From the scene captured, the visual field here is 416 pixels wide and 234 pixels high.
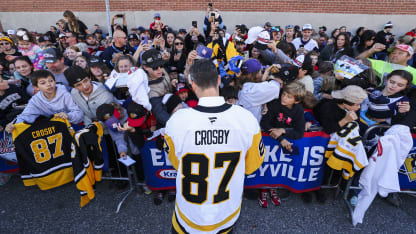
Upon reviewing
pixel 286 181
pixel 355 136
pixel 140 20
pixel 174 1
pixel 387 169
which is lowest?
pixel 286 181

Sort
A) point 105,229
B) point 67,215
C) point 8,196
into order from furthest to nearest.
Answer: point 8,196, point 67,215, point 105,229

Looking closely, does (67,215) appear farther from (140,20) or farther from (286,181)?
(140,20)

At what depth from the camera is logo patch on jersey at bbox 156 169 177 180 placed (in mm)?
3236

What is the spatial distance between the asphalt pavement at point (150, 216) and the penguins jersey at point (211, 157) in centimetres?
139

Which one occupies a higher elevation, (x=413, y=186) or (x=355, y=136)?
(x=355, y=136)

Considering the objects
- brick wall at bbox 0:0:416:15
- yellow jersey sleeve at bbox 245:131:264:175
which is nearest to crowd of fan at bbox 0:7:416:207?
yellow jersey sleeve at bbox 245:131:264:175

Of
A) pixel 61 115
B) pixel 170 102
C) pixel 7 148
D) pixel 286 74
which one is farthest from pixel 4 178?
pixel 286 74

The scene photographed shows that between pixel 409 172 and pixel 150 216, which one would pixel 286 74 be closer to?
pixel 409 172

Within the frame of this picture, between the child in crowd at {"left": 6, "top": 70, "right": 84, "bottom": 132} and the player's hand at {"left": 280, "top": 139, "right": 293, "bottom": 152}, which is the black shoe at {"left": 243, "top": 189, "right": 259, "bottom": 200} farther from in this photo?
the child in crowd at {"left": 6, "top": 70, "right": 84, "bottom": 132}

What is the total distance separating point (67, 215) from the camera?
124 inches

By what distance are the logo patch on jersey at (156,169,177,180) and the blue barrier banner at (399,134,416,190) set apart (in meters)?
3.35

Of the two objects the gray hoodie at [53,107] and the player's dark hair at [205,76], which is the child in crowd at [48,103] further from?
the player's dark hair at [205,76]

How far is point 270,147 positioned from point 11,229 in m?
3.77

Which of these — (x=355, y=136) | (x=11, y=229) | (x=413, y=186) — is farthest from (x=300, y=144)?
(x=11, y=229)
